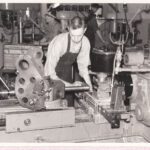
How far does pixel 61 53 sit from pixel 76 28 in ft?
0.87

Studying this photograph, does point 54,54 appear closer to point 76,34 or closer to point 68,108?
point 76,34

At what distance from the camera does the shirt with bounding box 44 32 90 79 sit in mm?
1651

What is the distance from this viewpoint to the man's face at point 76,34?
5.12 feet

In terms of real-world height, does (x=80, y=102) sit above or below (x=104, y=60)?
below

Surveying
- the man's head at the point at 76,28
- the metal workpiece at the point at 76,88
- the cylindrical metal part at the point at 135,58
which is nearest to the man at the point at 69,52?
the man's head at the point at 76,28

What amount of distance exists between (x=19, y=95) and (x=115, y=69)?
42 centimetres

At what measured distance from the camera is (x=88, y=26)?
272cm

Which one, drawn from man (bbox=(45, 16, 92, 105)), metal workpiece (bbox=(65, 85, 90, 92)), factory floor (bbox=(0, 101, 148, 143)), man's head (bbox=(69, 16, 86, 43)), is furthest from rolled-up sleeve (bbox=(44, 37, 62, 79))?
factory floor (bbox=(0, 101, 148, 143))

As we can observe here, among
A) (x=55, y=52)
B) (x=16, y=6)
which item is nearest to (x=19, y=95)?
(x=55, y=52)

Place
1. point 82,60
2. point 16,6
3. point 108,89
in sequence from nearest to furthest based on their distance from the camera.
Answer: point 108,89 < point 82,60 < point 16,6

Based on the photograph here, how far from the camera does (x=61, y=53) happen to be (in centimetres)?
177

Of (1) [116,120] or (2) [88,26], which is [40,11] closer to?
(2) [88,26]

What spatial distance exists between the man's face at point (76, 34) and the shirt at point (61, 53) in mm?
73

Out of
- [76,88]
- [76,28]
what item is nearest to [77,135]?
[76,88]
